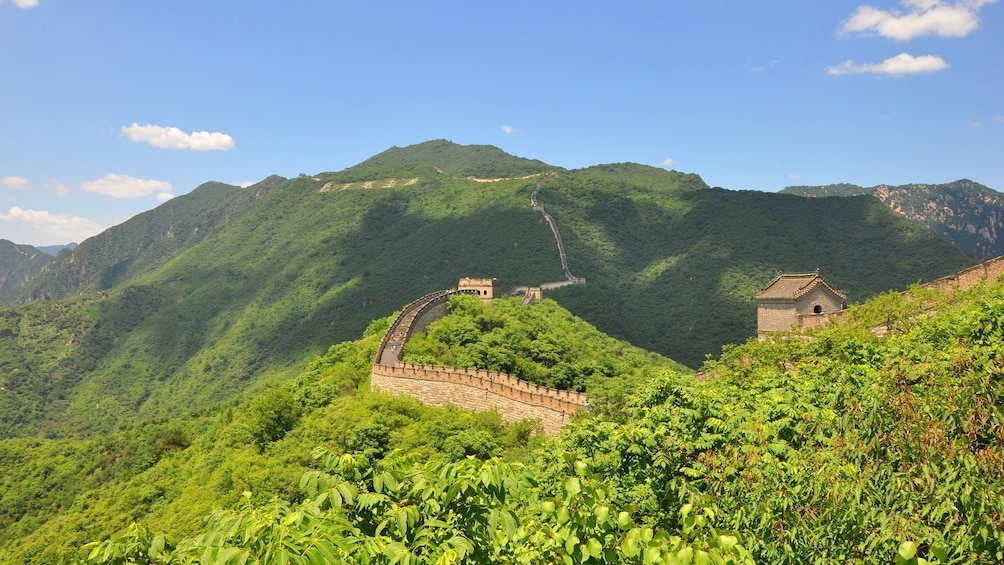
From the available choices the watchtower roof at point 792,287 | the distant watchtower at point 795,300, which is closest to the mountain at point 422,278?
the distant watchtower at point 795,300

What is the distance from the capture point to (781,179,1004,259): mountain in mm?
146875

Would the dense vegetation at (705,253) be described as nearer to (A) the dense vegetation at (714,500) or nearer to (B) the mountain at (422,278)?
(B) the mountain at (422,278)

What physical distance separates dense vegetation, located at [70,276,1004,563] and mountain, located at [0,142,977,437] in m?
52.9

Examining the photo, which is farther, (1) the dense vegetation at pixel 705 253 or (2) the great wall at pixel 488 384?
(1) the dense vegetation at pixel 705 253

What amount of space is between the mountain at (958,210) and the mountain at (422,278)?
6376cm

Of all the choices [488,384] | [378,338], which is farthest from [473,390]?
[378,338]

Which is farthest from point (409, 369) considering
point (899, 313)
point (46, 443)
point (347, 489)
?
point (46, 443)

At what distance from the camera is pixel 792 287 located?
92.6 feet

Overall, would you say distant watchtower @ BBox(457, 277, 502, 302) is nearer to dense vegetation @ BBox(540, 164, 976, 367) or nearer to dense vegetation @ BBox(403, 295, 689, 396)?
dense vegetation @ BBox(403, 295, 689, 396)

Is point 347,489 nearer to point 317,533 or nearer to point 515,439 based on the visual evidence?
point 317,533

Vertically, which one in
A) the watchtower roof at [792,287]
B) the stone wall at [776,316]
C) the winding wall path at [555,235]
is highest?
the winding wall path at [555,235]

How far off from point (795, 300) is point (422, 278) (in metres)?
77.6

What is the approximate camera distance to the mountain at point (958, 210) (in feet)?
482

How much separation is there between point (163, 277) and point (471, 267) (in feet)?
293
